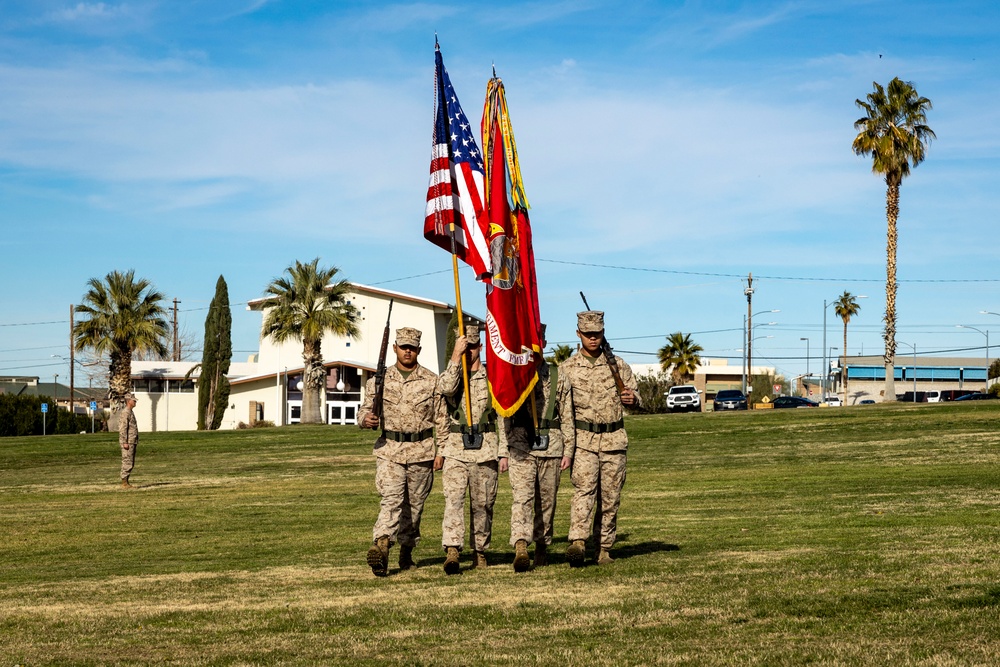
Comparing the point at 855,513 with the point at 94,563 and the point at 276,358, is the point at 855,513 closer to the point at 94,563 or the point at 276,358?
the point at 94,563

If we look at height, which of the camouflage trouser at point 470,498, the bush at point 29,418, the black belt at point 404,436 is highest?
the black belt at point 404,436

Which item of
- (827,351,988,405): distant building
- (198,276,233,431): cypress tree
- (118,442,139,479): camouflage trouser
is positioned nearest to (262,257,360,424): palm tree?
(198,276,233,431): cypress tree

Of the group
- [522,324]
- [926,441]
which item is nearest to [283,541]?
[522,324]

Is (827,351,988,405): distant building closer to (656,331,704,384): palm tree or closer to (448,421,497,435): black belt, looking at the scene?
(656,331,704,384): palm tree

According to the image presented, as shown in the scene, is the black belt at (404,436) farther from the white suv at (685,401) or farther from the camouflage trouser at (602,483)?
the white suv at (685,401)

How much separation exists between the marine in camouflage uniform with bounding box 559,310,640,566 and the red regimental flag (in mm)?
502

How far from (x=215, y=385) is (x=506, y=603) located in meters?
66.5

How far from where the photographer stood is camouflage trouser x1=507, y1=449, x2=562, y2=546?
11648mm

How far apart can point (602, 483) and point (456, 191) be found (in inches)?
138

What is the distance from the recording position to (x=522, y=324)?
12.1 metres

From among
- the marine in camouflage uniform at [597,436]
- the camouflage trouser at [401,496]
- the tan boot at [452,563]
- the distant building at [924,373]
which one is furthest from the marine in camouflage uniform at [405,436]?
the distant building at [924,373]

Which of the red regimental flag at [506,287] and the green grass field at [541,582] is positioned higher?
the red regimental flag at [506,287]

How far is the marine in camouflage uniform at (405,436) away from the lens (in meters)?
11.8

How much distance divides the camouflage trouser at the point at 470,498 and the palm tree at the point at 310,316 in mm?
56282
